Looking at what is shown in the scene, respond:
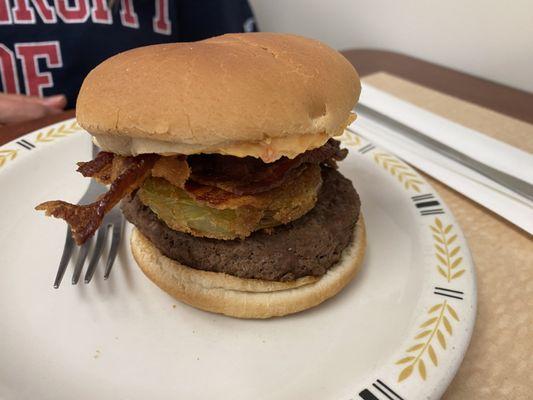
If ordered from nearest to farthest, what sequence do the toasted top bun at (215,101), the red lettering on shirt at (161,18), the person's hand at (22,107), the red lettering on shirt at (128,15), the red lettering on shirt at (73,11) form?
the toasted top bun at (215,101), the person's hand at (22,107), the red lettering on shirt at (73,11), the red lettering on shirt at (128,15), the red lettering on shirt at (161,18)

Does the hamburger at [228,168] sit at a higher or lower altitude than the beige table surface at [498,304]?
higher

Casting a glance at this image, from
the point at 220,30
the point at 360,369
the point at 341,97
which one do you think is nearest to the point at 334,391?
the point at 360,369

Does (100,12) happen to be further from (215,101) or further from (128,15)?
(215,101)

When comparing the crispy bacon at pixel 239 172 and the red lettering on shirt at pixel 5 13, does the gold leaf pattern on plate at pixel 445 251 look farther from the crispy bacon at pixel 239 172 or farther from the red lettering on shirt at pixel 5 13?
the red lettering on shirt at pixel 5 13

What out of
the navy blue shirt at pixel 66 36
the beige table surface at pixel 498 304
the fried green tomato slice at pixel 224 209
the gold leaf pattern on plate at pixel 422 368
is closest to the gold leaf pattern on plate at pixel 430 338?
the gold leaf pattern on plate at pixel 422 368

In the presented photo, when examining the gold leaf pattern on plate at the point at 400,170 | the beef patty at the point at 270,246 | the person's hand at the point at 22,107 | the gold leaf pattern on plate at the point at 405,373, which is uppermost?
the beef patty at the point at 270,246

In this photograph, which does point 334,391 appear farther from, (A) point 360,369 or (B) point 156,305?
(B) point 156,305

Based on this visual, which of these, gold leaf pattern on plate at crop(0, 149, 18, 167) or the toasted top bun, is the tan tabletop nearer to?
gold leaf pattern on plate at crop(0, 149, 18, 167)
